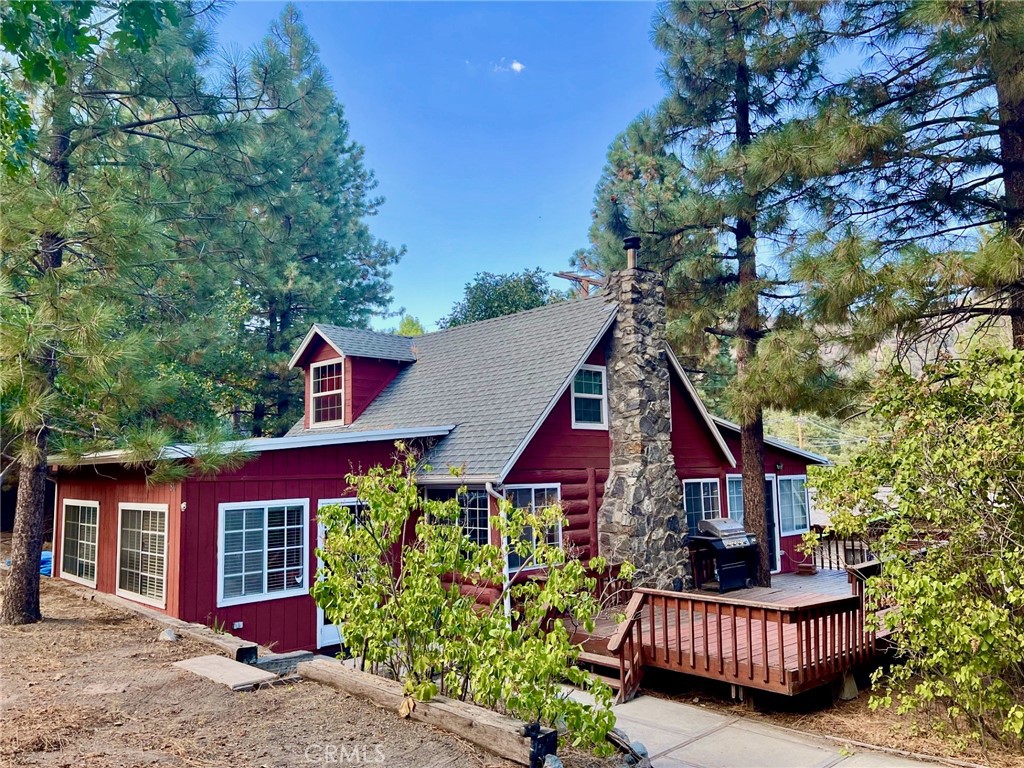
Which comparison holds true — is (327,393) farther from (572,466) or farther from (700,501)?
(700,501)

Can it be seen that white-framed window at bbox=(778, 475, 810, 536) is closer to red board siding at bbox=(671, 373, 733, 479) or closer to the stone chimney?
red board siding at bbox=(671, 373, 733, 479)

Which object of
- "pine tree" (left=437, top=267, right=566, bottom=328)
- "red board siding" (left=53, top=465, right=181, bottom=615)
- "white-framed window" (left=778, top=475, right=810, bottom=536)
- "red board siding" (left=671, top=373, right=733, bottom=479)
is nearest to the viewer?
"red board siding" (left=53, top=465, right=181, bottom=615)

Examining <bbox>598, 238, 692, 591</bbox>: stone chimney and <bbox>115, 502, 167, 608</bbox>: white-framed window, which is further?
<bbox>598, 238, 692, 591</bbox>: stone chimney

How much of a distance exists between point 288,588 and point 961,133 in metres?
10.6

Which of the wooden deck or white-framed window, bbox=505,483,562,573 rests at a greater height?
white-framed window, bbox=505,483,562,573

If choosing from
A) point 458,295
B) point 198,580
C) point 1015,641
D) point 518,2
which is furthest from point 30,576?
point 458,295

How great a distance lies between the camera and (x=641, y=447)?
1099 cm

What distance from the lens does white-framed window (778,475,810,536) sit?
49.3 ft

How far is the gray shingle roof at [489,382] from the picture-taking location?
33.5ft

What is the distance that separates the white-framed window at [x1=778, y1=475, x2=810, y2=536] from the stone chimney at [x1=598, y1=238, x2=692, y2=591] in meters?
4.91

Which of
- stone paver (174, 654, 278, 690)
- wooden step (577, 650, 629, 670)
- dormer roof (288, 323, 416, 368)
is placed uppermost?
dormer roof (288, 323, 416, 368)

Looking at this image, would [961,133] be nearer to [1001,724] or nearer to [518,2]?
[1001,724]

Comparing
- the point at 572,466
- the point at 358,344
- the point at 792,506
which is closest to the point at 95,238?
the point at 358,344

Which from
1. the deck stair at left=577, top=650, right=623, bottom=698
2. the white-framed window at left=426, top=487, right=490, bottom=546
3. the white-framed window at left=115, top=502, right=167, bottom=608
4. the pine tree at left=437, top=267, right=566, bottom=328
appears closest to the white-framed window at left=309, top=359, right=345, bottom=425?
the white-framed window at left=426, top=487, right=490, bottom=546
